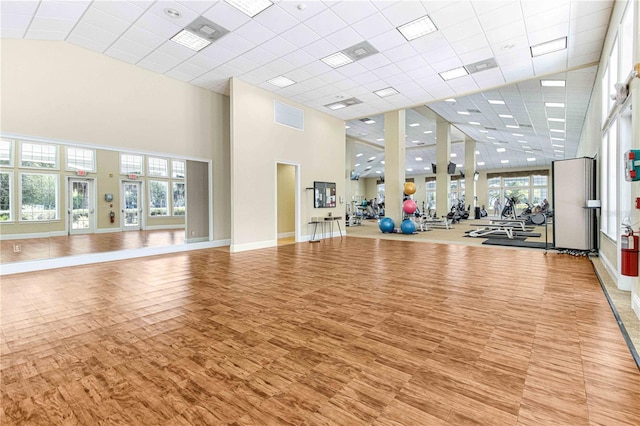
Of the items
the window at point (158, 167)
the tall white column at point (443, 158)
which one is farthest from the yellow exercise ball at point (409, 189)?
the window at point (158, 167)

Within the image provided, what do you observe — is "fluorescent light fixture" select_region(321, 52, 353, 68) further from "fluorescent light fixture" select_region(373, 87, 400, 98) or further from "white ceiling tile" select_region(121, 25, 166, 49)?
"white ceiling tile" select_region(121, 25, 166, 49)

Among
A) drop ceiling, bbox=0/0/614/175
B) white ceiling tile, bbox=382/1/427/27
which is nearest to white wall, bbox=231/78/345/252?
drop ceiling, bbox=0/0/614/175

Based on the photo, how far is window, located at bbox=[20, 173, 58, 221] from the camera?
7867mm

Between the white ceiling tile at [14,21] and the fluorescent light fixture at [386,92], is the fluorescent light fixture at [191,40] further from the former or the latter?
the fluorescent light fixture at [386,92]

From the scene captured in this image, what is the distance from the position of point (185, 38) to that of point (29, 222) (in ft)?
21.7

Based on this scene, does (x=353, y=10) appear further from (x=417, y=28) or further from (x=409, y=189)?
(x=409, y=189)

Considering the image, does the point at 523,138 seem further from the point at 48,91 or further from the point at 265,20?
the point at 48,91

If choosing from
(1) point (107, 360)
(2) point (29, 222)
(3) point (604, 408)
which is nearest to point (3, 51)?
(2) point (29, 222)

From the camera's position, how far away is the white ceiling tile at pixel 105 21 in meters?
4.52

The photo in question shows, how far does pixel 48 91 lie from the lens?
5.12 metres

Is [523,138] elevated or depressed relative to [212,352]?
elevated

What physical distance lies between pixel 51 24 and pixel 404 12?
18.6ft

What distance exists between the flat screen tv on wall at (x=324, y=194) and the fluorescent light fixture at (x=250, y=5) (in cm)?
520

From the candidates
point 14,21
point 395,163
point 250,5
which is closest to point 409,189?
point 395,163
